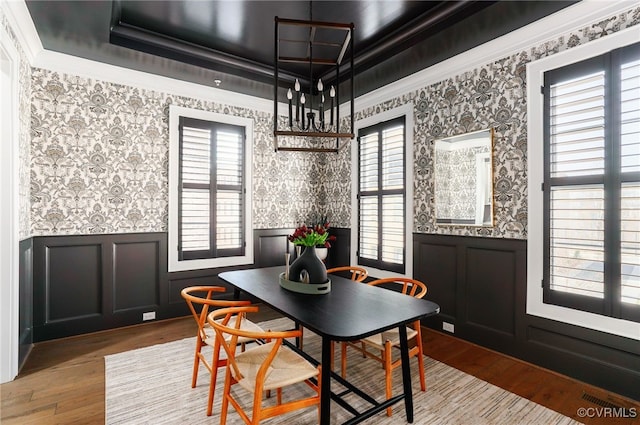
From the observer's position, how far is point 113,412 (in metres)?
2.36

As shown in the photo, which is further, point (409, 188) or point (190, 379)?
point (409, 188)

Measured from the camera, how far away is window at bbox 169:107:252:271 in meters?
4.35

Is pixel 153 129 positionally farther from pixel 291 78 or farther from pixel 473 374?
pixel 473 374

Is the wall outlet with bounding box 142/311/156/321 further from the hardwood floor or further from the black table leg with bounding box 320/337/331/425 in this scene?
the black table leg with bounding box 320/337/331/425

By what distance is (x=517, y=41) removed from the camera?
10.3 ft

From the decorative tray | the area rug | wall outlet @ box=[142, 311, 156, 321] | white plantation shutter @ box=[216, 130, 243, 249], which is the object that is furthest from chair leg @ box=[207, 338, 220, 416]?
white plantation shutter @ box=[216, 130, 243, 249]

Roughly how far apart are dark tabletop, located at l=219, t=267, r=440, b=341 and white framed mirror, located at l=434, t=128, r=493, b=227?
1552 mm

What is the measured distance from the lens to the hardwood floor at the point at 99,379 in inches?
93.1

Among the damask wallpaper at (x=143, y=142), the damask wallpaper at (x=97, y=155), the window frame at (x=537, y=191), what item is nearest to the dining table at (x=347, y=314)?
the window frame at (x=537, y=191)

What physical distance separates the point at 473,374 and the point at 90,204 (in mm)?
4325

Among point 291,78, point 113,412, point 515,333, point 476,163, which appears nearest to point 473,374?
point 515,333

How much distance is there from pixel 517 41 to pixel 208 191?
3903 mm

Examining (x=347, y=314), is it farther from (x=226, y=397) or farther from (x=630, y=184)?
(x=630, y=184)

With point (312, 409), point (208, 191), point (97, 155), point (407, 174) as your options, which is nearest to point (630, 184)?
point (407, 174)
